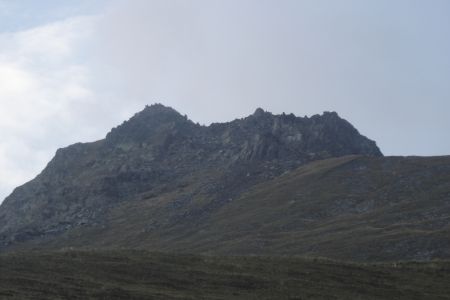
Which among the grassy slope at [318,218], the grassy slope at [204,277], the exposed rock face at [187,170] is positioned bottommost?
the grassy slope at [204,277]

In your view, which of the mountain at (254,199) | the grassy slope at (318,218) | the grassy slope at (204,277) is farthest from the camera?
the mountain at (254,199)

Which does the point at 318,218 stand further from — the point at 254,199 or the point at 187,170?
the point at 187,170

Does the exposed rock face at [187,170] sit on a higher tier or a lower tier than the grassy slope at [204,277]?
higher

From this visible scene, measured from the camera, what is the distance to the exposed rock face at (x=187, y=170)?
15338 centimetres

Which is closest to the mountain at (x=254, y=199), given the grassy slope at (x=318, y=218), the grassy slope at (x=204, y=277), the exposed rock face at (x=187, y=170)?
the grassy slope at (x=318, y=218)

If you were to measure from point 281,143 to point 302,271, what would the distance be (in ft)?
425

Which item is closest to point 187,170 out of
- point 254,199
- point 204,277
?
point 254,199

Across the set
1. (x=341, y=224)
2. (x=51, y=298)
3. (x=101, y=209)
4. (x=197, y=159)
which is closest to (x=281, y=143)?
(x=197, y=159)

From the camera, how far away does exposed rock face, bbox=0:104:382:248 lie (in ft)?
503

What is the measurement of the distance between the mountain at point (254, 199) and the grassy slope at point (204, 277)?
36.6 metres

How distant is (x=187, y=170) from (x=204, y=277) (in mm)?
133803

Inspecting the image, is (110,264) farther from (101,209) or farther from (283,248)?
(101,209)

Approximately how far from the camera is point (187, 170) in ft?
584

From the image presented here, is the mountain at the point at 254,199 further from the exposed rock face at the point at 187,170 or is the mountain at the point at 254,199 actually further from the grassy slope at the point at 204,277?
the grassy slope at the point at 204,277
